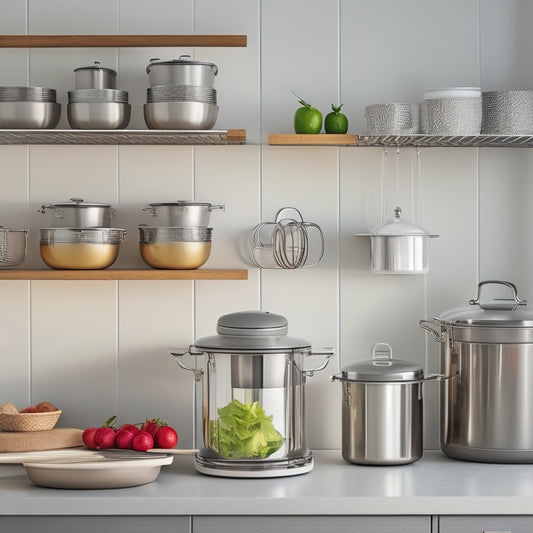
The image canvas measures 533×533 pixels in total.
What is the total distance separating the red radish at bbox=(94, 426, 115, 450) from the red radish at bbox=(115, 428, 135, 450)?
1 centimetres

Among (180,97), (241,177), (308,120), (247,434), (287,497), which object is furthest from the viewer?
(241,177)

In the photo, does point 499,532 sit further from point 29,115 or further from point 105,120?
point 29,115

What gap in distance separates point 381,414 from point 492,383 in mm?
303

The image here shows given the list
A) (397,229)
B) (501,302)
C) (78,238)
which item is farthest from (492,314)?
(78,238)

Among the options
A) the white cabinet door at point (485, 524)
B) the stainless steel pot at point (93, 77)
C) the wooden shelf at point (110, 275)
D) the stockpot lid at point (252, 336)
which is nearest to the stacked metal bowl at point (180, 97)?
the stainless steel pot at point (93, 77)

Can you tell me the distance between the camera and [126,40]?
8.03ft

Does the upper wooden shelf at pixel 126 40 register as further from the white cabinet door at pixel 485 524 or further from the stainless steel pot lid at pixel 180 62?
the white cabinet door at pixel 485 524

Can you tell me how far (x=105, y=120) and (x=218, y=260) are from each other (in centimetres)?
53

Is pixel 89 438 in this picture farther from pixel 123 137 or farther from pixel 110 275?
pixel 123 137

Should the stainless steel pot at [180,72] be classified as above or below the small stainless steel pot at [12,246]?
above

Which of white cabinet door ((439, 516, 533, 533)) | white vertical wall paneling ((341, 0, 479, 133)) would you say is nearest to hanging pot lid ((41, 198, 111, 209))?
white vertical wall paneling ((341, 0, 479, 133))

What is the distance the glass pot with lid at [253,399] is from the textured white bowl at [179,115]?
0.53m

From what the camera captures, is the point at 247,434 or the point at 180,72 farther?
the point at 180,72

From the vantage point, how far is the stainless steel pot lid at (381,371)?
2.34 metres
